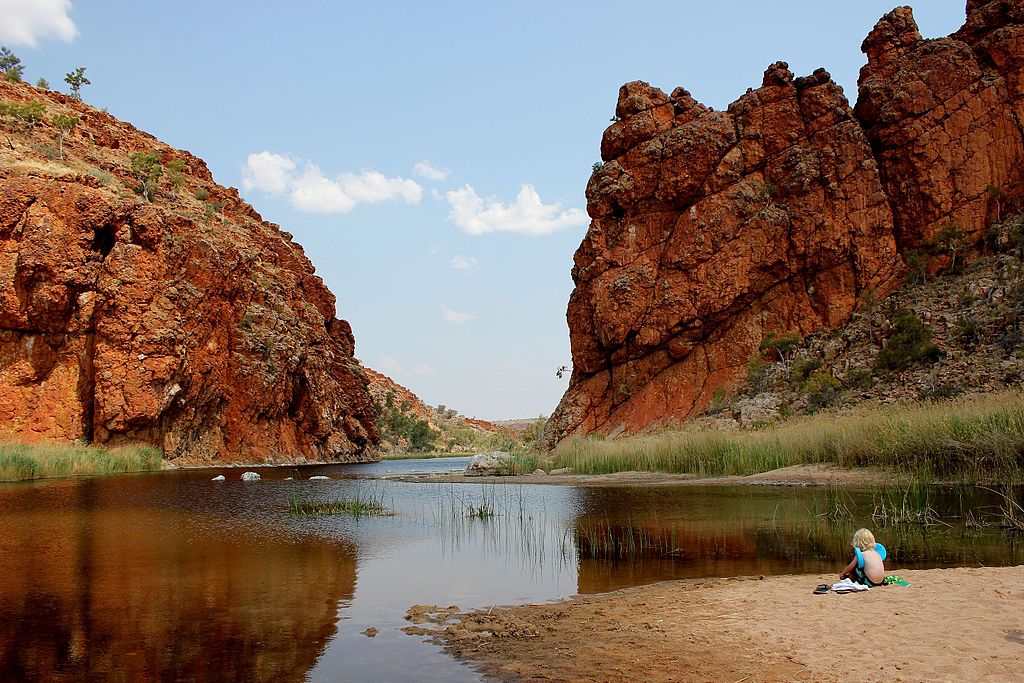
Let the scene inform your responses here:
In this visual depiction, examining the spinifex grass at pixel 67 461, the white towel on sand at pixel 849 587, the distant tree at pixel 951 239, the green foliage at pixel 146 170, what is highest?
the green foliage at pixel 146 170

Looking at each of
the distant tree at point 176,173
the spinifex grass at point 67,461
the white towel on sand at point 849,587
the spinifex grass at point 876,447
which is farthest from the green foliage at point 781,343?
the distant tree at point 176,173

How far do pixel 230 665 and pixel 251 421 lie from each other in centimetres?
5545

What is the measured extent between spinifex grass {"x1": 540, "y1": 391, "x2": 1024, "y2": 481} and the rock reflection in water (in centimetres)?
1445

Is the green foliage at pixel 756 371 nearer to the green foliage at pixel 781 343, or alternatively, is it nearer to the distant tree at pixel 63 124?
the green foliage at pixel 781 343

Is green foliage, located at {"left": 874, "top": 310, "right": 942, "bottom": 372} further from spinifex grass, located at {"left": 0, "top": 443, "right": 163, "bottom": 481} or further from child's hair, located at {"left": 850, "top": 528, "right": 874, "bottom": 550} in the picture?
spinifex grass, located at {"left": 0, "top": 443, "right": 163, "bottom": 481}

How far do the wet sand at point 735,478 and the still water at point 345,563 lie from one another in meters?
1.81

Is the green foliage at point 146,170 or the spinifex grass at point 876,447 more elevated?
the green foliage at point 146,170

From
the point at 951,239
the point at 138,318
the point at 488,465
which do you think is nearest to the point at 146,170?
the point at 138,318

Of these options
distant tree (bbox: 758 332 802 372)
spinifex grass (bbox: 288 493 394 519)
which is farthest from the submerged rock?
distant tree (bbox: 758 332 802 372)

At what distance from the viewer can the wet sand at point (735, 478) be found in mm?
21281

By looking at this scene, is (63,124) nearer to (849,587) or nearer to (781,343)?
(781,343)

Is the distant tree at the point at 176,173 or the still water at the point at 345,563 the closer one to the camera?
the still water at the point at 345,563

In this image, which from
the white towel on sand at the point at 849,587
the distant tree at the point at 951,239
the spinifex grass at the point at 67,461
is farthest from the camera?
the distant tree at the point at 951,239

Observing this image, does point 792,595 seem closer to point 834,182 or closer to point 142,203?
point 834,182
